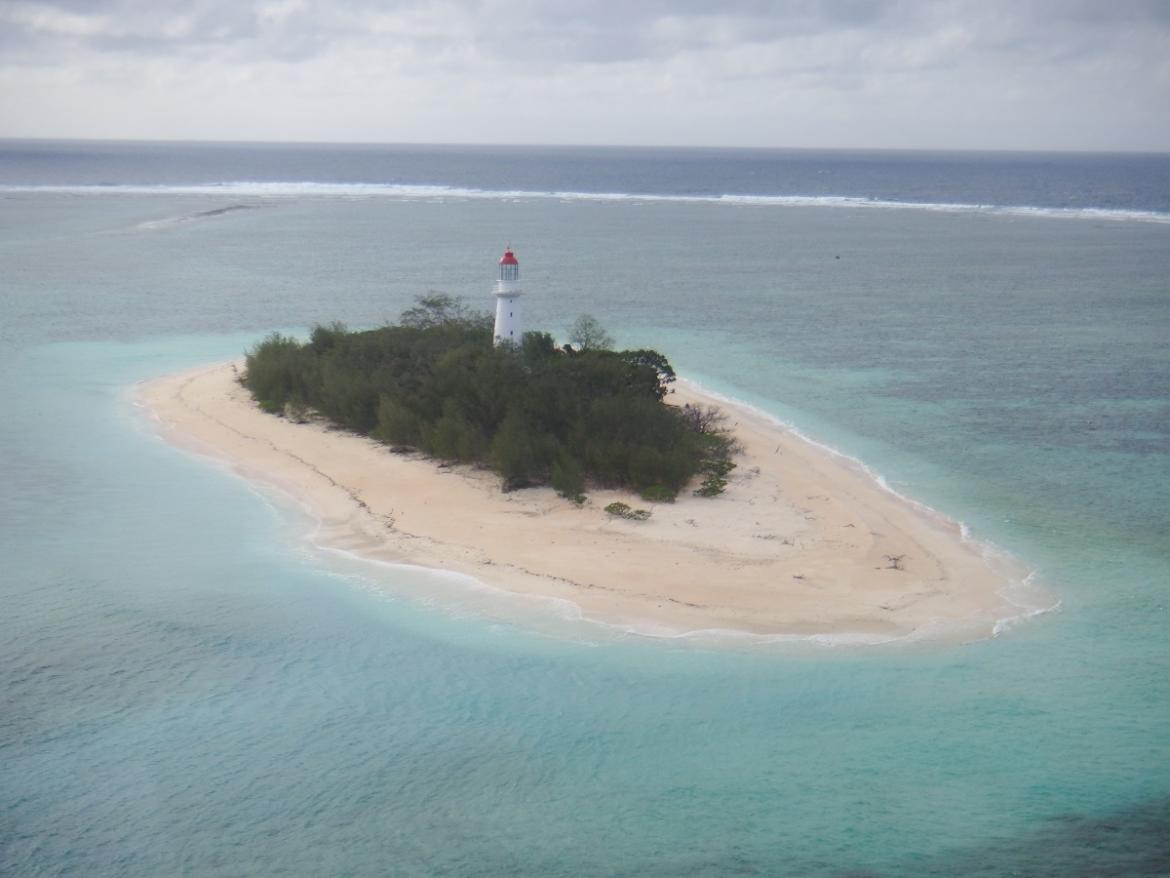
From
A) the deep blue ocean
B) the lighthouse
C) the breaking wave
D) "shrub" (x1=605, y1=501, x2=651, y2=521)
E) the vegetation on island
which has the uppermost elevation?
the breaking wave

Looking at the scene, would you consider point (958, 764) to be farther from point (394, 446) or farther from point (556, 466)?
point (394, 446)

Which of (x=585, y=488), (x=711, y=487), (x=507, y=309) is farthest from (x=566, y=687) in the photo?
(x=507, y=309)

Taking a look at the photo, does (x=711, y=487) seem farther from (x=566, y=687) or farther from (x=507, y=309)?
(x=566, y=687)

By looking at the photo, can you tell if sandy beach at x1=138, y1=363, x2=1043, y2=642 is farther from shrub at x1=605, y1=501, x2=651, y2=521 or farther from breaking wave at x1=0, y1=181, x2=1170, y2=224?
breaking wave at x1=0, y1=181, x2=1170, y2=224

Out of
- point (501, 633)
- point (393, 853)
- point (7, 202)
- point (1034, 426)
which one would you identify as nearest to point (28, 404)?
point (501, 633)

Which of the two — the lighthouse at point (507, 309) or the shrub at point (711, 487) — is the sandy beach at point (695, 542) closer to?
the shrub at point (711, 487)

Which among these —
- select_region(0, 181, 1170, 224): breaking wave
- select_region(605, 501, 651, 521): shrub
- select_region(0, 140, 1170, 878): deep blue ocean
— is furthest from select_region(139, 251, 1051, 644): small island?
select_region(0, 181, 1170, 224): breaking wave
